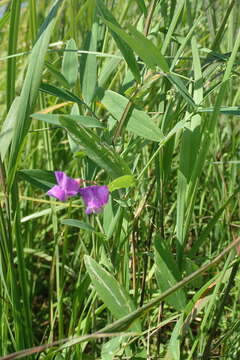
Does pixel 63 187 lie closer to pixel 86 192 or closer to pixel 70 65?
pixel 86 192

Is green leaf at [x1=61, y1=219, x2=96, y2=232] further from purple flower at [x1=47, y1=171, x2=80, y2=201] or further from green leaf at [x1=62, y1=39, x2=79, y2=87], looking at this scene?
green leaf at [x1=62, y1=39, x2=79, y2=87]

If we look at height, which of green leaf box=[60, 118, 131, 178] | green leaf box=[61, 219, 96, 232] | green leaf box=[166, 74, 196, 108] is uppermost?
green leaf box=[166, 74, 196, 108]

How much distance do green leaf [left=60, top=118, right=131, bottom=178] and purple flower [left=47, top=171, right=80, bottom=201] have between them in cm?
4

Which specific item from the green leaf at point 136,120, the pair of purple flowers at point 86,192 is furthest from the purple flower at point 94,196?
the green leaf at point 136,120

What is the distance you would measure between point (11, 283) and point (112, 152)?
27 cm

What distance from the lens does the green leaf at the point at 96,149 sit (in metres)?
0.61

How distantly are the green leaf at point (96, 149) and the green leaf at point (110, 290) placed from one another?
0.11 meters

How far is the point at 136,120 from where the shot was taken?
710 mm

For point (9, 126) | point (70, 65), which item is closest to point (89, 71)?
point (70, 65)

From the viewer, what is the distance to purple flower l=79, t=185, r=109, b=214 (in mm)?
614

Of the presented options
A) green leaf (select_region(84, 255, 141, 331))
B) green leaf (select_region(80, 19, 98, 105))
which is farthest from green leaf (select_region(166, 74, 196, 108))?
green leaf (select_region(84, 255, 141, 331))

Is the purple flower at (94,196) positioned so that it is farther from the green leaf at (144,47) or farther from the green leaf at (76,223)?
the green leaf at (144,47)

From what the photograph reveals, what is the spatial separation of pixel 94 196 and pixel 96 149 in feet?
0.19

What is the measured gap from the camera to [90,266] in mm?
652
